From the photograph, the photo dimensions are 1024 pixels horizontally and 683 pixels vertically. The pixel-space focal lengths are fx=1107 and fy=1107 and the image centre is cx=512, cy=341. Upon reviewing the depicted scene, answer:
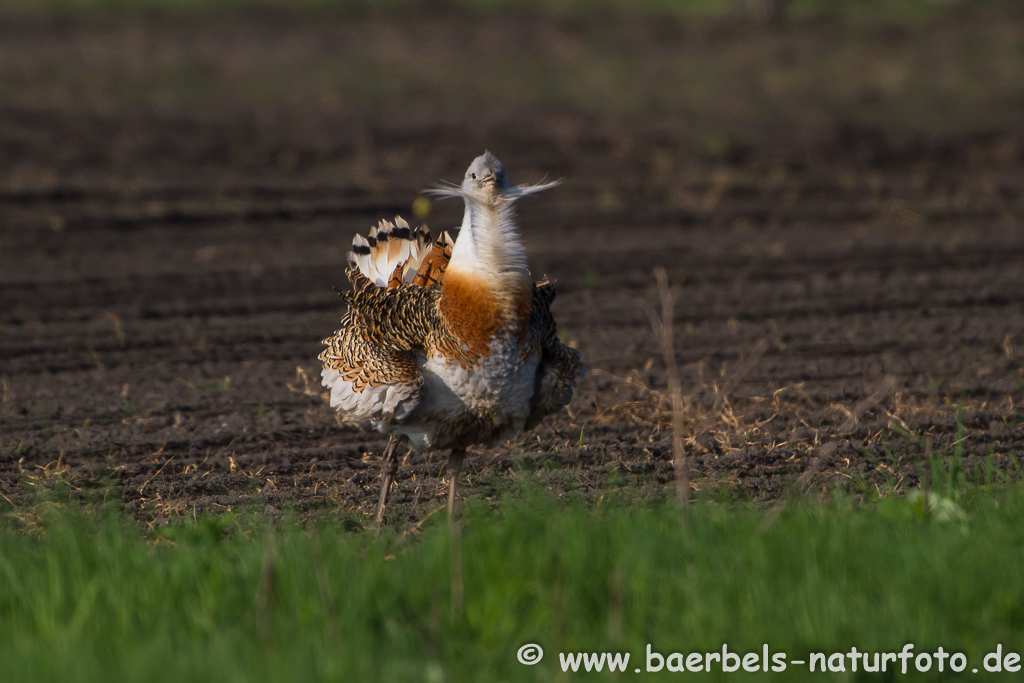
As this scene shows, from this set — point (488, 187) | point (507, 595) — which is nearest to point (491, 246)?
point (488, 187)

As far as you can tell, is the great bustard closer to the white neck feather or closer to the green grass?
the white neck feather

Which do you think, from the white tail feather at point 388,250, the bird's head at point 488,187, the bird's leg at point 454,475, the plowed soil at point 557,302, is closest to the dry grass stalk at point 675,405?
the plowed soil at point 557,302

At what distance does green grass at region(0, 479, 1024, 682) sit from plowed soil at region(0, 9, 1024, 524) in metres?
0.63

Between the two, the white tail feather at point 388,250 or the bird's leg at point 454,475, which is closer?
the bird's leg at point 454,475

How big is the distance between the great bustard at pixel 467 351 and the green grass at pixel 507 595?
0.53 metres

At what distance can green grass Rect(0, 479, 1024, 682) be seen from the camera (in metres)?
3.32

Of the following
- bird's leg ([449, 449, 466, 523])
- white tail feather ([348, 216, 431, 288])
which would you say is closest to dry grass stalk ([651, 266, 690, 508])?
bird's leg ([449, 449, 466, 523])

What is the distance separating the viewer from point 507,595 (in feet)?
12.0

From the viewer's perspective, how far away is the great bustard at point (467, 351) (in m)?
4.46

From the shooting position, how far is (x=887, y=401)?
20.3ft

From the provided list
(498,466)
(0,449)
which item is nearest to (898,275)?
(498,466)

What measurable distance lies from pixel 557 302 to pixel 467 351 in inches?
154

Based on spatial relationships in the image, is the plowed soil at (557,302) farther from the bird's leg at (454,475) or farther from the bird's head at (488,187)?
the bird's head at (488,187)

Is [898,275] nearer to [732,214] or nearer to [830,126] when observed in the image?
[732,214]
